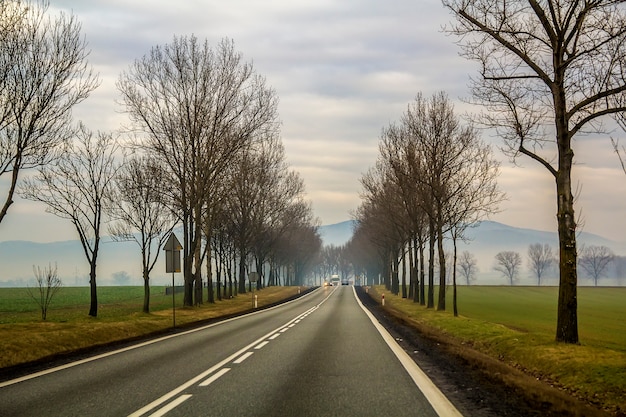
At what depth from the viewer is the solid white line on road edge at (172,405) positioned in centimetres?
658

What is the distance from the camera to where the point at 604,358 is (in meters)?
10.2

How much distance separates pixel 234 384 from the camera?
8.59m

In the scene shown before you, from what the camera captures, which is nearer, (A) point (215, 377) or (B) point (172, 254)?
(A) point (215, 377)

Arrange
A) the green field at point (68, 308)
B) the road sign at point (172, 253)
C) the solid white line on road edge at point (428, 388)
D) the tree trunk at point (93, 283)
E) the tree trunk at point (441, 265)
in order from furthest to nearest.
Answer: the tree trunk at point (441, 265) → the green field at point (68, 308) → the tree trunk at point (93, 283) → the road sign at point (172, 253) → the solid white line on road edge at point (428, 388)

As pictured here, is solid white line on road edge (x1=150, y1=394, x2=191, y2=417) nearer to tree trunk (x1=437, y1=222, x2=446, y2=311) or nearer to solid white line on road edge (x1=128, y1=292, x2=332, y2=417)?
solid white line on road edge (x1=128, y1=292, x2=332, y2=417)

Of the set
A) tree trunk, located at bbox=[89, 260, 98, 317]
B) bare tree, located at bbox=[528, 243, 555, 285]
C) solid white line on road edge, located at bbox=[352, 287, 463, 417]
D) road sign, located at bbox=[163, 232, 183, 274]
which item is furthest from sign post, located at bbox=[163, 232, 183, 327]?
bare tree, located at bbox=[528, 243, 555, 285]

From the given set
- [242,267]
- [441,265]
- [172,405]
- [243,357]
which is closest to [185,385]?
[172,405]

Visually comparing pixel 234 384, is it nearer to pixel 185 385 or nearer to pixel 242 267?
pixel 185 385

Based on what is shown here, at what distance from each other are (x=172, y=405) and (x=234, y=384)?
164cm

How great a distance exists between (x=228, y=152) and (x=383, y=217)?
22977 mm

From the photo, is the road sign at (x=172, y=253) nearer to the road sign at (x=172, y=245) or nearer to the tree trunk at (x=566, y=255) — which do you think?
the road sign at (x=172, y=245)

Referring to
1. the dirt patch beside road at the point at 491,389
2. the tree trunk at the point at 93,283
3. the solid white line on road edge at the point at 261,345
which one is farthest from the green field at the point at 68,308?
the dirt patch beside road at the point at 491,389

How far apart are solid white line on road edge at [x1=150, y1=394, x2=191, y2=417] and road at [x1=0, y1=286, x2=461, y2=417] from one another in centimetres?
1

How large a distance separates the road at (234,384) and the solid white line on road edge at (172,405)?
1 cm
